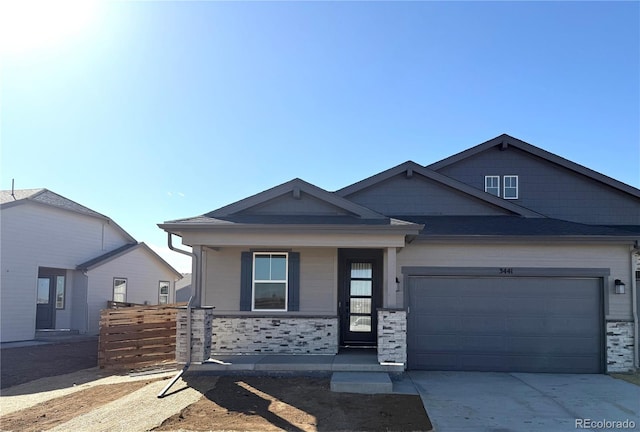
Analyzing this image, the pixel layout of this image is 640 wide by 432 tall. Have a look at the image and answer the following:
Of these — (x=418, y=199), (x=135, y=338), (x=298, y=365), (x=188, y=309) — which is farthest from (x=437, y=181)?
(x=135, y=338)

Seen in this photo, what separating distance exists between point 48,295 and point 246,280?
10632mm

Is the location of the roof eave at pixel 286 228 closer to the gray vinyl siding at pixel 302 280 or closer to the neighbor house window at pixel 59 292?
the gray vinyl siding at pixel 302 280

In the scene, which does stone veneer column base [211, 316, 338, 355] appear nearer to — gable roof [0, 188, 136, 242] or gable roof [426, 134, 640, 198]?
gable roof [426, 134, 640, 198]

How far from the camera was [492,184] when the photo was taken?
14.4 meters

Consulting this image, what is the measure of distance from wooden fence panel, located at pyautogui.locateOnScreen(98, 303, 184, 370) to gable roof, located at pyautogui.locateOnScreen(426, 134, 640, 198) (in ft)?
27.6

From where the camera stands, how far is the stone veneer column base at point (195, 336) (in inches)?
381

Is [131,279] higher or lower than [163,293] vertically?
higher

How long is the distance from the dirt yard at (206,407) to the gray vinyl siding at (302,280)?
2.07m

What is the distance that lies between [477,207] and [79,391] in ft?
32.5

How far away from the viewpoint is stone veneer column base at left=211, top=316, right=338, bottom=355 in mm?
10812

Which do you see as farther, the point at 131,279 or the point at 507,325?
the point at 131,279

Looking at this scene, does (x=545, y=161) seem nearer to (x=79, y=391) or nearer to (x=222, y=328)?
(x=222, y=328)

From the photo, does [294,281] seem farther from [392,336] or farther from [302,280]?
[392,336]

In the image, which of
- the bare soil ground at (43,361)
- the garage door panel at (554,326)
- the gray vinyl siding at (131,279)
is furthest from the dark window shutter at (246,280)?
the gray vinyl siding at (131,279)
